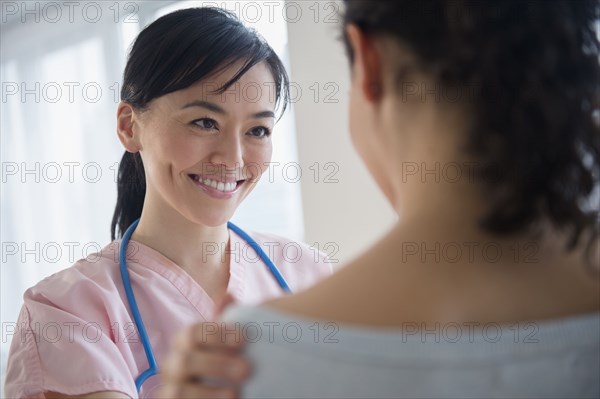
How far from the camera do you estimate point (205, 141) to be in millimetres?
1310

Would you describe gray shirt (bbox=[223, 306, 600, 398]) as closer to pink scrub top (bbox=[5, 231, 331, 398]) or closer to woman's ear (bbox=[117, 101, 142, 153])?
pink scrub top (bbox=[5, 231, 331, 398])

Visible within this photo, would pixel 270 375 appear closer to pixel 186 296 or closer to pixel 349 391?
pixel 349 391

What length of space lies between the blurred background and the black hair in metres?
0.80

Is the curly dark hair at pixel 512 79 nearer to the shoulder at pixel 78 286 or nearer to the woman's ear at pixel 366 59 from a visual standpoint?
the woman's ear at pixel 366 59

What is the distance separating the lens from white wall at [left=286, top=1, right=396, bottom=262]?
2.09m

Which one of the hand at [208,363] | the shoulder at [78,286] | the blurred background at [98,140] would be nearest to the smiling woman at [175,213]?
the shoulder at [78,286]

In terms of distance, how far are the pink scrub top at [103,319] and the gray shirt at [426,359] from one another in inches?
26.0

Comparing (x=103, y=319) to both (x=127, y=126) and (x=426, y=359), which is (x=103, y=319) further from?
(x=426, y=359)

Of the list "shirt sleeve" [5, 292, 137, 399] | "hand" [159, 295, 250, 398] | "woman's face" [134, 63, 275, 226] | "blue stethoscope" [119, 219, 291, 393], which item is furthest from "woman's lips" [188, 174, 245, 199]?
"hand" [159, 295, 250, 398]

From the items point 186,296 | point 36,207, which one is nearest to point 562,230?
point 186,296

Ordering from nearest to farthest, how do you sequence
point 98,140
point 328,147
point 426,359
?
1. point 426,359
2. point 328,147
3. point 98,140

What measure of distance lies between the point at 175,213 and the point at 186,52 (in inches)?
12.1

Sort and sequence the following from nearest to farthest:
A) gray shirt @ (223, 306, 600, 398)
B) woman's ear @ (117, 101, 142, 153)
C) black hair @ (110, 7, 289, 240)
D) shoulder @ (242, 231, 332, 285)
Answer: gray shirt @ (223, 306, 600, 398) < black hair @ (110, 7, 289, 240) < woman's ear @ (117, 101, 142, 153) < shoulder @ (242, 231, 332, 285)

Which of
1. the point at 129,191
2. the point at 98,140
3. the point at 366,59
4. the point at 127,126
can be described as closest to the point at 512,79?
the point at 366,59
